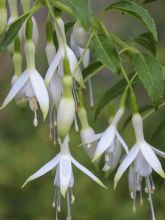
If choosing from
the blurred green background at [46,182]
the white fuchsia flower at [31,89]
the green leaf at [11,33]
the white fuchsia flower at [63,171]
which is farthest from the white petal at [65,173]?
the blurred green background at [46,182]

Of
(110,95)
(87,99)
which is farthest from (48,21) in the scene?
(87,99)

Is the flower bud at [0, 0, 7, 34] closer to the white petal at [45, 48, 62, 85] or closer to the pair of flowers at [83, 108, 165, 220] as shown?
the white petal at [45, 48, 62, 85]

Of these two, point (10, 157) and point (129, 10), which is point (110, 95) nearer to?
point (129, 10)

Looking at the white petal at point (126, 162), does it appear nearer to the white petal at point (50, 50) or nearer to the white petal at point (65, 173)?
the white petal at point (65, 173)

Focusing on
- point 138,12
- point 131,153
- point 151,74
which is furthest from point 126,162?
point 138,12

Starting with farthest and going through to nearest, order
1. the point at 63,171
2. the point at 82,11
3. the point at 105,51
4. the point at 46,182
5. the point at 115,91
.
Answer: the point at 46,182
the point at 115,91
the point at 63,171
the point at 105,51
the point at 82,11

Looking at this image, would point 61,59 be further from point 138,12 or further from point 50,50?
point 138,12
